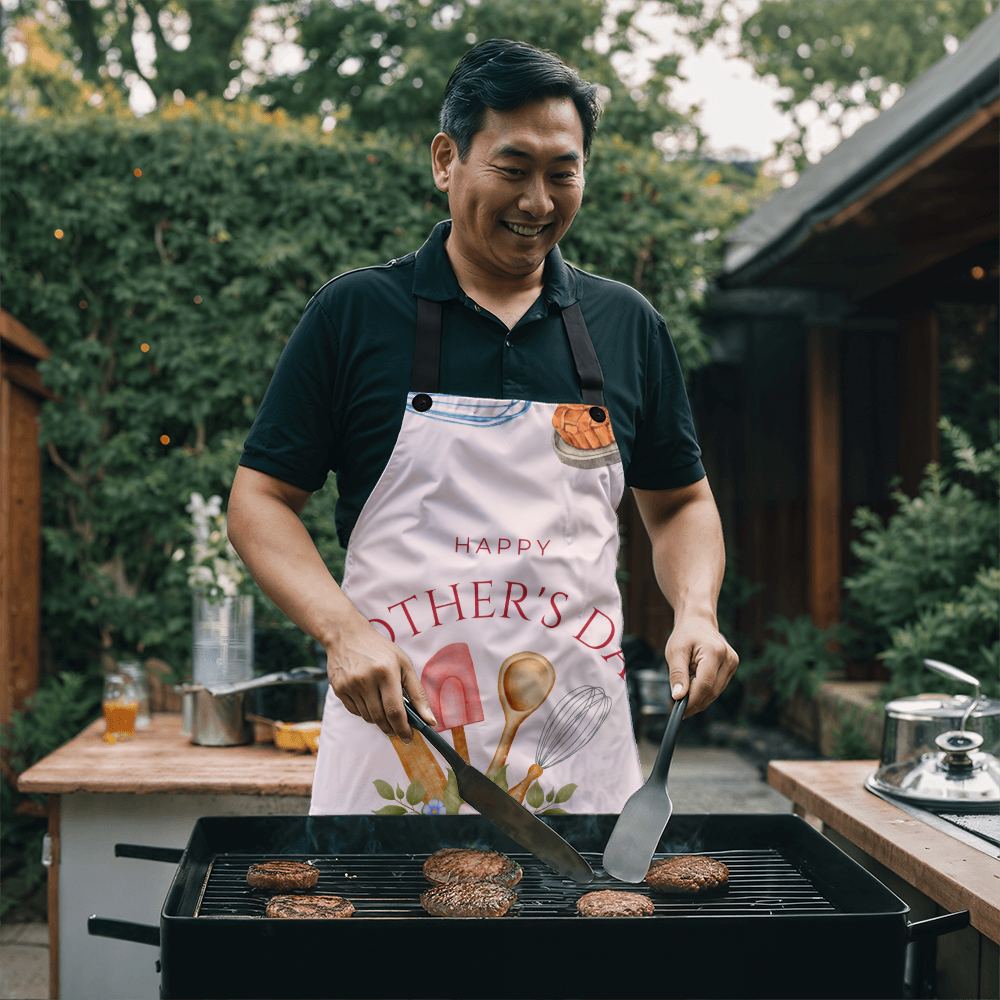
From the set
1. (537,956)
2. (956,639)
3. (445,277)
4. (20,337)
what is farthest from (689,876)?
(20,337)

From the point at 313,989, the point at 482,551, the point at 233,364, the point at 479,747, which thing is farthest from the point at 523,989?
the point at 233,364

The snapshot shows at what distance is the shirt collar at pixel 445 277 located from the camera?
160 cm

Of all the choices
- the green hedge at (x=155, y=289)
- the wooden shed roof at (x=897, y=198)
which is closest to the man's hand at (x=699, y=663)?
the wooden shed roof at (x=897, y=198)

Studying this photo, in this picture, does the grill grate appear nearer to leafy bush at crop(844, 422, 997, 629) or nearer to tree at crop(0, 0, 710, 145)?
leafy bush at crop(844, 422, 997, 629)

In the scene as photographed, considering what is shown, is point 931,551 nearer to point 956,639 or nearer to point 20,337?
point 956,639

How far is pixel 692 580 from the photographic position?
5.32 feet

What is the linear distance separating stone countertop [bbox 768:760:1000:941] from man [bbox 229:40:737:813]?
1.37 feet

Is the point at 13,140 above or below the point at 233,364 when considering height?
above

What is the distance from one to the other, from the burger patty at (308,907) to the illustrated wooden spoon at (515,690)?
0.38 m

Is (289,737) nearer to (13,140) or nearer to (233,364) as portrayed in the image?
(233,364)

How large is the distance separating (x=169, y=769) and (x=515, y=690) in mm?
1522

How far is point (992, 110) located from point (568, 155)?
289cm

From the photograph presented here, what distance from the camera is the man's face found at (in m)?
1.46

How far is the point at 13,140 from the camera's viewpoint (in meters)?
4.61
